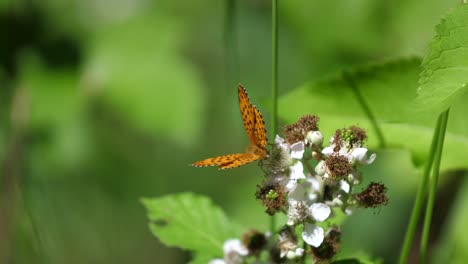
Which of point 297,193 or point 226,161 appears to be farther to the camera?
point 297,193

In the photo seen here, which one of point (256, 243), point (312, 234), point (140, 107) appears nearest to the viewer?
point (312, 234)

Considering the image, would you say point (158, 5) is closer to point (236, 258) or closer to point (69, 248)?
point (69, 248)

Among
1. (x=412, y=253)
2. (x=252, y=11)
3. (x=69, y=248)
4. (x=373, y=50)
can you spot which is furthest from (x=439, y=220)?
(x=69, y=248)

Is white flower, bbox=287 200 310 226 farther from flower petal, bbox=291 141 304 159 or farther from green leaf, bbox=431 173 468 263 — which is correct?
green leaf, bbox=431 173 468 263

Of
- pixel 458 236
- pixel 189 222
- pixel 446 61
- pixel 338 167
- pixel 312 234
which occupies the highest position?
pixel 446 61

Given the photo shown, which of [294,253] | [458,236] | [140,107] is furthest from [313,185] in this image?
[140,107]

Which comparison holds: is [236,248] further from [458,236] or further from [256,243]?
[458,236]

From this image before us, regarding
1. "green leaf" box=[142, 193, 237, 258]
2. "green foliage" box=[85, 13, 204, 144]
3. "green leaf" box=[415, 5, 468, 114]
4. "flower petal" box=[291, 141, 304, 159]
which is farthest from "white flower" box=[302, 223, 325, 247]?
"green foliage" box=[85, 13, 204, 144]
